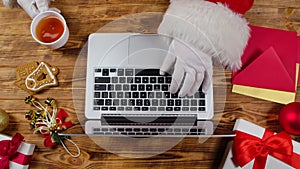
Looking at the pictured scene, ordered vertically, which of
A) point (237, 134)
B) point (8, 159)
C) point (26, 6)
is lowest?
point (8, 159)

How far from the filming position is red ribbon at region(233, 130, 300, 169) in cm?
81

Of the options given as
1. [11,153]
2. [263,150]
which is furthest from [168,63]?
[11,153]

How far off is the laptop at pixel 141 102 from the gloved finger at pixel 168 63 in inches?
0.5

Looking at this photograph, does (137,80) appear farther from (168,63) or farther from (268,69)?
(268,69)

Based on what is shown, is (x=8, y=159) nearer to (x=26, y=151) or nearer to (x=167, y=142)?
(x=26, y=151)

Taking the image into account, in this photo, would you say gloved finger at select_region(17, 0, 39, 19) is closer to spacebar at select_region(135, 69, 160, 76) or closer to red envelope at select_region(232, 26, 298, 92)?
spacebar at select_region(135, 69, 160, 76)

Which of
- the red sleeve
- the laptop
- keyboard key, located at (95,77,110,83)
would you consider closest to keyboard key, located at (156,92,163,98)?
the laptop

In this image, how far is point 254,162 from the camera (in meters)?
0.83

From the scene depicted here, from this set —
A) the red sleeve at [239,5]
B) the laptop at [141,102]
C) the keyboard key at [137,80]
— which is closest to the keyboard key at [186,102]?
the laptop at [141,102]

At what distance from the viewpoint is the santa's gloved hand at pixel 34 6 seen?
88 centimetres

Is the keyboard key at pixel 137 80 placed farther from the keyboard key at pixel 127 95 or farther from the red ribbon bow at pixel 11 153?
the red ribbon bow at pixel 11 153

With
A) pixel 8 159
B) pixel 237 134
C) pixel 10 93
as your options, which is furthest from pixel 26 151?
pixel 237 134

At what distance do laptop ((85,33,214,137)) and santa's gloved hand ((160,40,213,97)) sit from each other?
0.02 metres

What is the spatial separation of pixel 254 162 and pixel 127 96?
295 mm
